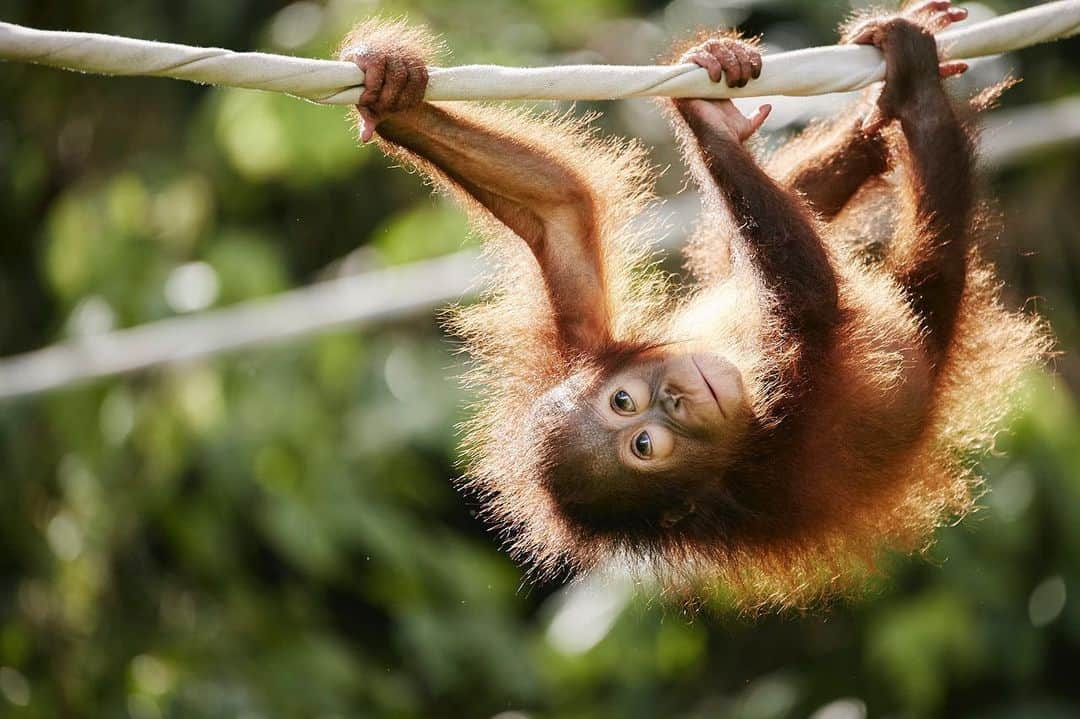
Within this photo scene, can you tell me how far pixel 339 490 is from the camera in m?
5.98

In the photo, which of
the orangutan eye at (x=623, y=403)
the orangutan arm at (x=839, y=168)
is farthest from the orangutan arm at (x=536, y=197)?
the orangutan arm at (x=839, y=168)

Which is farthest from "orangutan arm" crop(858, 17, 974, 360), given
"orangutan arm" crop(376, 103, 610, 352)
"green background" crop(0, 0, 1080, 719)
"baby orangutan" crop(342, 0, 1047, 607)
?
"green background" crop(0, 0, 1080, 719)

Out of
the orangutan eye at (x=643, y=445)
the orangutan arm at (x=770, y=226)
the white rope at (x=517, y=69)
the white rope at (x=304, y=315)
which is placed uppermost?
the white rope at (x=517, y=69)

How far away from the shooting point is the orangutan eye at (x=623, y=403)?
3408 millimetres

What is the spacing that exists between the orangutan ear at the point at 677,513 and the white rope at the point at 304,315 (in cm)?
184

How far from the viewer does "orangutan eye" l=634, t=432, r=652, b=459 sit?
11.0ft

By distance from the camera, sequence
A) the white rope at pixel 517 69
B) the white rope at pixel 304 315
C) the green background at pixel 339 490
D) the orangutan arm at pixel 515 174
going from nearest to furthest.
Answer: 1. the white rope at pixel 517 69
2. the orangutan arm at pixel 515 174
3. the white rope at pixel 304 315
4. the green background at pixel 339 490

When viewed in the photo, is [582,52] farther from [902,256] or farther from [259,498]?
[902,256]

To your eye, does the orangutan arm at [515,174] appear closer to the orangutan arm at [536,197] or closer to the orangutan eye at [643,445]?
the orangutan arm at [536,197]

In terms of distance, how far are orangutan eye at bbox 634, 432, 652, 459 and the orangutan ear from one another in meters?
0.17

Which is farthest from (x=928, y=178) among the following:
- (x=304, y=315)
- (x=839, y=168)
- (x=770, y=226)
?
(x=304, y=315)

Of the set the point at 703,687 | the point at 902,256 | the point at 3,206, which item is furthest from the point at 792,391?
the point at 3,206

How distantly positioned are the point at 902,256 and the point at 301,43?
10.2 ft

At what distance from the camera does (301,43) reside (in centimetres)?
602
